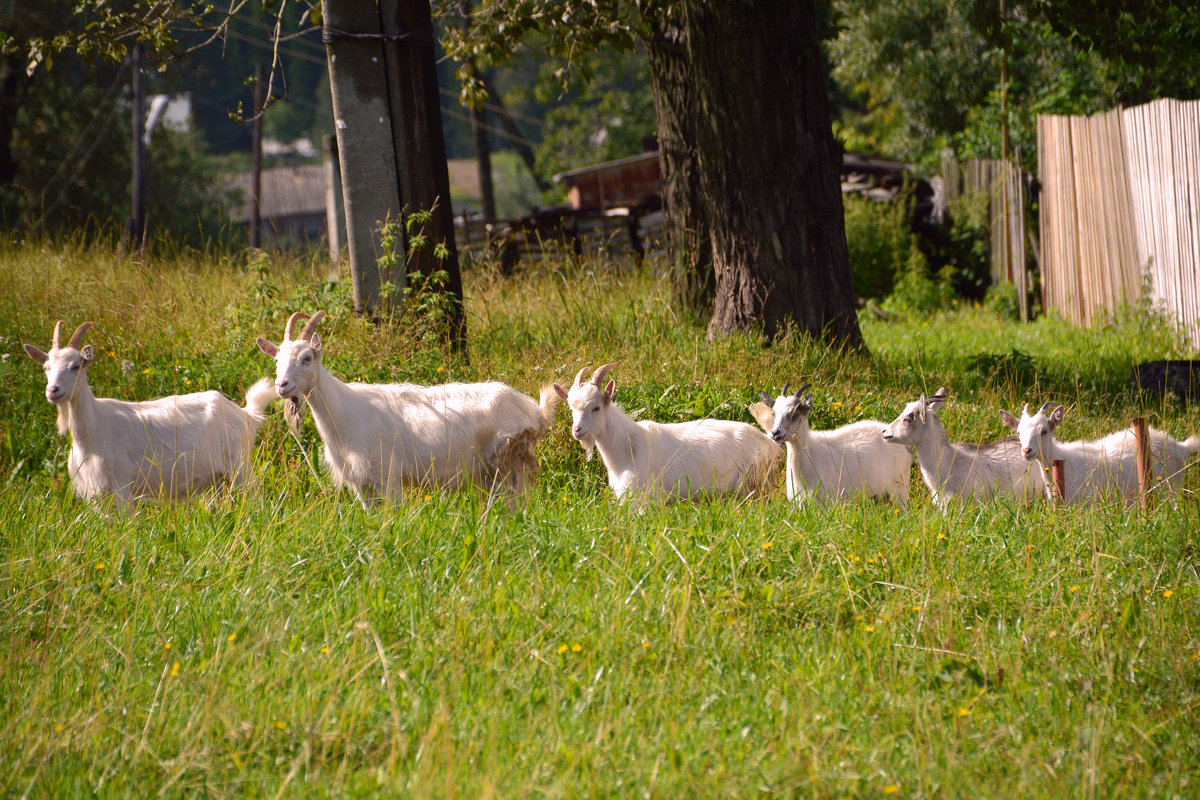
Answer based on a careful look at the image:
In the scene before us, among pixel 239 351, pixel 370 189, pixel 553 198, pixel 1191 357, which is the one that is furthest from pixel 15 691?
pixel 553 198

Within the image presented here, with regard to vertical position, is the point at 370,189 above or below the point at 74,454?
above

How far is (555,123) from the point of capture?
39.0 metres

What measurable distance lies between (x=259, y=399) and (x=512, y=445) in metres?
1.72

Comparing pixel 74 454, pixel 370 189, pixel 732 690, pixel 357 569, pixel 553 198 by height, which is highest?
pixel 553 198

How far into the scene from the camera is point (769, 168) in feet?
27.6

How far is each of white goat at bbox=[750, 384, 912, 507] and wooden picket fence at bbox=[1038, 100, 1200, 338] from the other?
209 inches

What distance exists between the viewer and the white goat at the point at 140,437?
5730mm

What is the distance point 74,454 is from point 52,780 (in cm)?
314

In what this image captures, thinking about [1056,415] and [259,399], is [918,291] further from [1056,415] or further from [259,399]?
[259,399]

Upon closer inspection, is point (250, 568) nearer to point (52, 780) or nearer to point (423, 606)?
point (423, 606)

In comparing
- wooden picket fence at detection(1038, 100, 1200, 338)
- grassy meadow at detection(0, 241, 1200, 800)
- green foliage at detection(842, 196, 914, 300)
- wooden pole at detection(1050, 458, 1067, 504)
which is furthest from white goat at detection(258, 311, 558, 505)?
green foliage at detection(842, 196, 914, 300)

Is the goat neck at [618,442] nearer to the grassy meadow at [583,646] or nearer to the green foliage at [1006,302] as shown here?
the grassy meadow at [583,646]

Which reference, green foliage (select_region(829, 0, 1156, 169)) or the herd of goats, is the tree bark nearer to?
the herd of goats

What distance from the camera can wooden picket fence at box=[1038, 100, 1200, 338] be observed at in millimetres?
10211
